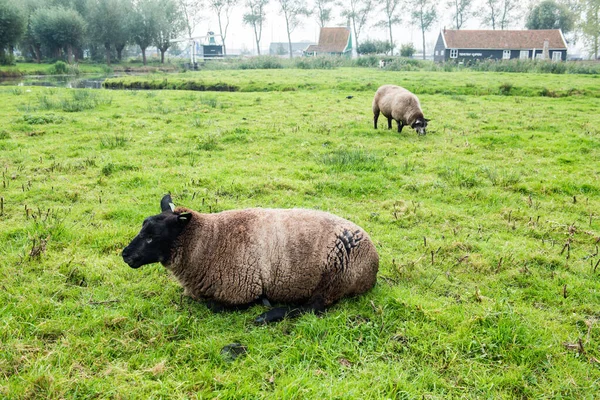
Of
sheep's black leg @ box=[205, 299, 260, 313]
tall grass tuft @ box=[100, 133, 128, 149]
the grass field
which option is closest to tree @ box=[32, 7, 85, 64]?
the grass field

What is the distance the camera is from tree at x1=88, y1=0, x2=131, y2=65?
2594 inches

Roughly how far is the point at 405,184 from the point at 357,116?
896 centimetres

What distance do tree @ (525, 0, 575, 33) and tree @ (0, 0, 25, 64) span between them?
86331 mm

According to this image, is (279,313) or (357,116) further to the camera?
(357,116)

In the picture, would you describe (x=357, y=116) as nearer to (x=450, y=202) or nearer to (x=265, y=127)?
(x=265, y=127)

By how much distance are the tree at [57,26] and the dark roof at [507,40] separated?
61.1 m

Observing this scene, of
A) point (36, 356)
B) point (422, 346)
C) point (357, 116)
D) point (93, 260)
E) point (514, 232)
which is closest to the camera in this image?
point (36, 356)

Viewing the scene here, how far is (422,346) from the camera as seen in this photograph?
4.24 metres

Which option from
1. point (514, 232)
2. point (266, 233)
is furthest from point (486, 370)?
point (514, 232)

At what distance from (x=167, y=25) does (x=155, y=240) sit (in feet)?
257

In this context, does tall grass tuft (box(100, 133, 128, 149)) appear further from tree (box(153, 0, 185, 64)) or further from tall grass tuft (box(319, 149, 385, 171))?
tree (box(153, 0, 185, 64))

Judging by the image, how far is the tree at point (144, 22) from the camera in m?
69.5

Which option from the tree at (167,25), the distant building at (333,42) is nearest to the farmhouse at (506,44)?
the distant building at (333,42)

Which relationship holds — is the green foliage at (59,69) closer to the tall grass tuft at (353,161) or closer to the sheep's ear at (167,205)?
the tall grass tuft at (353,161)
